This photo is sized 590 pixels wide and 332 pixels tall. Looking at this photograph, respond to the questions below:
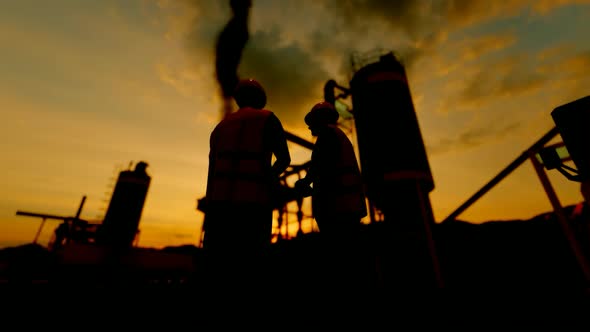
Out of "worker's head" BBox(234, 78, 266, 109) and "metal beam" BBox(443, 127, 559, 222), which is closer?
"worker's head" BBox(234, 78, 266, 109)

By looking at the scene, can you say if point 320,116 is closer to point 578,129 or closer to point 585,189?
point 578,129

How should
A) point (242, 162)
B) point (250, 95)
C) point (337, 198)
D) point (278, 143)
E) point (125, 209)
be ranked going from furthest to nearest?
point (125, 209), point (337, 198), point (250, 95), point (278, 143), point (242, 162)

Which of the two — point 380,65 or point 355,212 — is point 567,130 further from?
point 380,65

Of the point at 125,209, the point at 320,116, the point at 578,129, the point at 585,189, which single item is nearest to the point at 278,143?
the point at 320,116

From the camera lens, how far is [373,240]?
6.15 meters

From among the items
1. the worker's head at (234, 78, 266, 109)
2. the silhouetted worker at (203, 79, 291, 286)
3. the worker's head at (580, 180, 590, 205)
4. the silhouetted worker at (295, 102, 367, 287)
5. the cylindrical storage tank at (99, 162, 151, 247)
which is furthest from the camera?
the cylindrical storage tank at (99, 162, 151, 247)

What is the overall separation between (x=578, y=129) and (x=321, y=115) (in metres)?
2.57

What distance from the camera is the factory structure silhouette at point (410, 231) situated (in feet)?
10.8

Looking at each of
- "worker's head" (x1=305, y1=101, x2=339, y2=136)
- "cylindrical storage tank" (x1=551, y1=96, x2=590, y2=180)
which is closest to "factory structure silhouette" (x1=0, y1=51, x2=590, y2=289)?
"cylindrical storage tank" (x1=551, y1=96, x2=590, y2=180)

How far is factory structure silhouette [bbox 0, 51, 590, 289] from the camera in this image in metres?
3.30

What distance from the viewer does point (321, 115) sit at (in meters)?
3.39

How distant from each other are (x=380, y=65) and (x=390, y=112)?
266 cm

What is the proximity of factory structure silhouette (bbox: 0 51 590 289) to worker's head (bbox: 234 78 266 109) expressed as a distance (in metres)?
1.07

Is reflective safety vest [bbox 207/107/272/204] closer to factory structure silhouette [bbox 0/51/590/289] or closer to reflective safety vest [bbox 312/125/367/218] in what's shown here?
factory structure silhouette [bbox 0/51/590/289]
